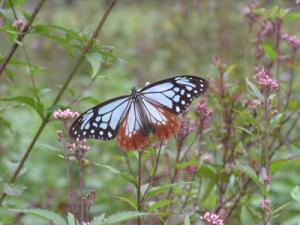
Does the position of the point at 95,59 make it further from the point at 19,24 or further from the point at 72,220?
the point at 72,220

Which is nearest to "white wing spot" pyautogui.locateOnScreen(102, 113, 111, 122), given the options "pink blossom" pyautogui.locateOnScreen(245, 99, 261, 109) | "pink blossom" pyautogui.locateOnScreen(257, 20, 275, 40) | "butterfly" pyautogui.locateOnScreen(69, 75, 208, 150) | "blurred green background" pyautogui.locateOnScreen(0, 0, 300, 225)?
"butterfly" pyautogui.locateOnScreen(69, 75, 208, 150)

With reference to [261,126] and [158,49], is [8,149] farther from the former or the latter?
[158,49]

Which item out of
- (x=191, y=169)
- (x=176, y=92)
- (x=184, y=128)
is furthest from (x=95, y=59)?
(x=191, y=169)

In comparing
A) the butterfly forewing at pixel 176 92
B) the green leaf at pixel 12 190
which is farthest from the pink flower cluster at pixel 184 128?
the green leaf at pixel 12 190

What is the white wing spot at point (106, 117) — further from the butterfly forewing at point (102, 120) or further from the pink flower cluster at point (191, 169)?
the pink flower cluster at point (191, 169)

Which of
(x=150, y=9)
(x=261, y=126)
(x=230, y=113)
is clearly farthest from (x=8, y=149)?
A: (x=150, y=9)

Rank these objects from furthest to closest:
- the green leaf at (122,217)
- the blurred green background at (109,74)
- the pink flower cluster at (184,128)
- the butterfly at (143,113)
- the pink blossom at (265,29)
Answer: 1. the blurred green background at (109,74)
2. the pink blossom at (265,29)
3. the pink flower cluster at (184,128)
4. the butterfly at (143,113)
5. the green leaf at (122,217)

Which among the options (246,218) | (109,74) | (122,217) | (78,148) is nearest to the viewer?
(122,217)
